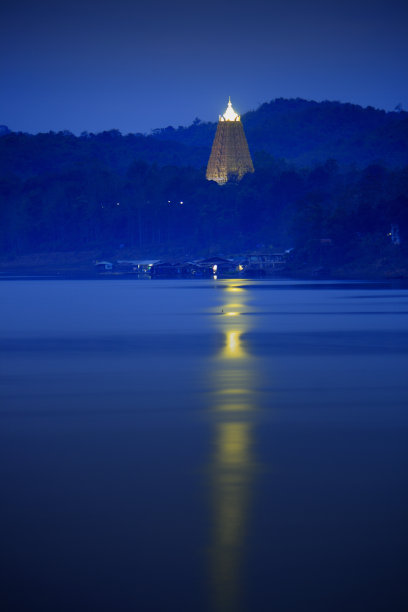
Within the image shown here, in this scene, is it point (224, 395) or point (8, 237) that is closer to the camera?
point (224, 395)

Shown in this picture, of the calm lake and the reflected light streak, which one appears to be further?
the reflected light streak

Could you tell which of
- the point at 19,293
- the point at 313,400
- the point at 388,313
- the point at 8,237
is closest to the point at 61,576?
the point at 313,400

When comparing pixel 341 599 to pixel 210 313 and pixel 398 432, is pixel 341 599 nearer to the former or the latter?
pixel 398 432

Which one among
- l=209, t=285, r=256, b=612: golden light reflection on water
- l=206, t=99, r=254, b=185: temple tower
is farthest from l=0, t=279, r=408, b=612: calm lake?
l=206, t=99, r=254, b=185: temple tower

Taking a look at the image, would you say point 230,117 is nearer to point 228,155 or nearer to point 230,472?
point 228,155

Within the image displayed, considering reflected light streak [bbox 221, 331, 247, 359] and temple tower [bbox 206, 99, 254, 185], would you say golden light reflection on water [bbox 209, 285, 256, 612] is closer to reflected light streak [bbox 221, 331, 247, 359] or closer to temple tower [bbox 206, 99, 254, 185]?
reflected light streak [bbox 221, 331, 247, 359]

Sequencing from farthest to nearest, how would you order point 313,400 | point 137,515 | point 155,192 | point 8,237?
point 8,237 < point 155,192 < point 313,400 < point 137,515
